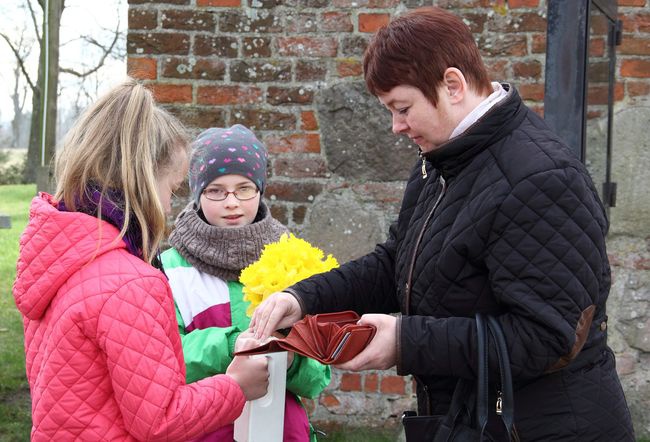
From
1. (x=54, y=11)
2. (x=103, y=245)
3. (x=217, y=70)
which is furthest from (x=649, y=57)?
(x=54, y=11)

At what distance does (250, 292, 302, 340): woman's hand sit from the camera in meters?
2.13

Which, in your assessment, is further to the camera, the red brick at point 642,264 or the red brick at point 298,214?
the red brick at point 642,264

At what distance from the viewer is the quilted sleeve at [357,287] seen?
88.7 inches

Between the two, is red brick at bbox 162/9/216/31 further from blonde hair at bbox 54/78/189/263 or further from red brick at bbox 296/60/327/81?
blonde hair at bbox 54/78/189/263

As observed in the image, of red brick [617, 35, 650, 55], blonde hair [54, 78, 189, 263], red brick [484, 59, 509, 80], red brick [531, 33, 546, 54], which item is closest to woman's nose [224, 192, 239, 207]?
blonde hair [54, 78, 189, 263]

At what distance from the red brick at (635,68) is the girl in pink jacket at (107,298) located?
2590 millimetres

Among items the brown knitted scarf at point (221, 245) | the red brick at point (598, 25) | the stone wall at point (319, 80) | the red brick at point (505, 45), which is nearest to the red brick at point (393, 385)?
the stone wall at point (319, 80)

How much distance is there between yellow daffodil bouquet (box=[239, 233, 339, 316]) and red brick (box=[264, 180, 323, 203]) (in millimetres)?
1321

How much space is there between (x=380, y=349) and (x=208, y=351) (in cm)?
77

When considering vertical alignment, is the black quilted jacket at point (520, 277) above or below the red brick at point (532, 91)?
below

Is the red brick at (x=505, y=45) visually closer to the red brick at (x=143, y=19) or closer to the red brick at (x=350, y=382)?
the red brick at (x=143, y=19)

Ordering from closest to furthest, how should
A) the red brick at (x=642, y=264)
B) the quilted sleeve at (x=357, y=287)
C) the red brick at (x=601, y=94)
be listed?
the quilted sleeve at (x=357, y=287) → the red brick at (x=601, y=94) → the red brick at (x=642, y=264)

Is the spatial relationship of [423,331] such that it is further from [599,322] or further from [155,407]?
[155,407]

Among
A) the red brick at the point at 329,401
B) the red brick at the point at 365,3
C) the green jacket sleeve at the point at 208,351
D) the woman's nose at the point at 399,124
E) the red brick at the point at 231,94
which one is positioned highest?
the red brick at the point at 365,3
